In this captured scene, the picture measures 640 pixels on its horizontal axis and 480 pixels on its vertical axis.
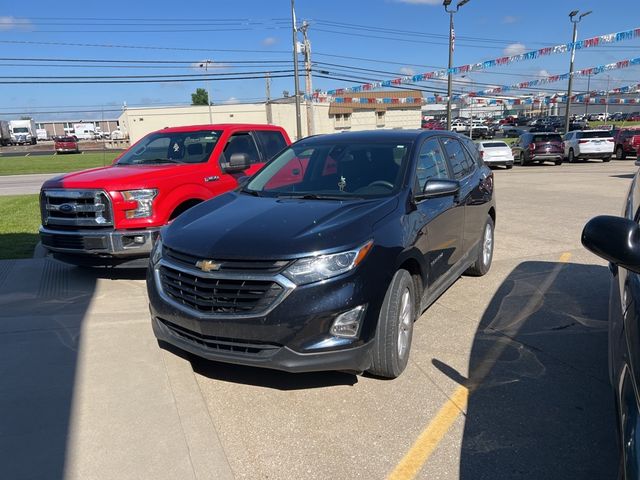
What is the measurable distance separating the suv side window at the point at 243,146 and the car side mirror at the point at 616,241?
5.59 metres

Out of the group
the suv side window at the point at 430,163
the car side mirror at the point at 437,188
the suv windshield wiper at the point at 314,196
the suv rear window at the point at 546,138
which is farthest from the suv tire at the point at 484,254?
the suv rear window at the point at 546,138

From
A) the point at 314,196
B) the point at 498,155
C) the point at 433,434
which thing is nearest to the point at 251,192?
the point at 314,196

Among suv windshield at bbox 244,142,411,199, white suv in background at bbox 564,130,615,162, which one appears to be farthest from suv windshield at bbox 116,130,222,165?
white suv in background at bbox 564,130,615,162

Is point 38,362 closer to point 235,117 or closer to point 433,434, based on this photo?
point 433,434

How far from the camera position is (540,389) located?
356 cm

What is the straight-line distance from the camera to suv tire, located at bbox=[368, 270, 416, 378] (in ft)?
11.2

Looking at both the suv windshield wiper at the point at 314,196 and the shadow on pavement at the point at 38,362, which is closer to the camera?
the shadow on pavement at the point at 38,362

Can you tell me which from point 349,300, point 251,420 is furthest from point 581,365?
point 251,420

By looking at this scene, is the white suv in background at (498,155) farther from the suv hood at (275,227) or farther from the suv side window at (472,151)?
the suv hood at (275,227)

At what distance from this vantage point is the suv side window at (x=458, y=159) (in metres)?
5.23

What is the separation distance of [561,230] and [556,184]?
328 inches

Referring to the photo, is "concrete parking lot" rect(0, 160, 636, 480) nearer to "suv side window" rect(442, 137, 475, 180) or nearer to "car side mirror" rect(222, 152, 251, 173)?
"suv side window" rect(442, 137, 475, 180)

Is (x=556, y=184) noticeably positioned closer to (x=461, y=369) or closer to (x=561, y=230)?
(x=561, y=230)

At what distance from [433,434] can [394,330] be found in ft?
2.30
